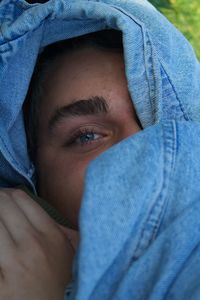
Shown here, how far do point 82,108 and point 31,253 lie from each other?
28cm

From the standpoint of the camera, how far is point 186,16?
5.56 ft

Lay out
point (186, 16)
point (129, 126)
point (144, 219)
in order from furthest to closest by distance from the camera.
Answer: point (186, 16) < point (129, 126) < point (144, 219)

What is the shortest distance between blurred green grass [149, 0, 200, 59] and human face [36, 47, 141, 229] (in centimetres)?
79

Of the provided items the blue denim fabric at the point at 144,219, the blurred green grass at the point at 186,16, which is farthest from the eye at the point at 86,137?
the blurred green grass at the point at 186,16

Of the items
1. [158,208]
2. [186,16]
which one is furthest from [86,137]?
[186,16]

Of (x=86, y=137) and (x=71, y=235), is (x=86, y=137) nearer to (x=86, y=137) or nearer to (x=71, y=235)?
(x=86, y=137)

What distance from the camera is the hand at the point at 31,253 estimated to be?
2.16 feet

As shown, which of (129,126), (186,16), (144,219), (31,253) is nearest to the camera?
(144,219)

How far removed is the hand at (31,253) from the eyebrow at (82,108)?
172mm

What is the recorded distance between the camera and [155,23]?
0.85 meters

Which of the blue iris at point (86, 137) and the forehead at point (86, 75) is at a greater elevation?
the forehead at point (86, 75)

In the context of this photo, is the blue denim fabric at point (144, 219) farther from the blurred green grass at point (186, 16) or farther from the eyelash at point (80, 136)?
the blurred green grass at point (186, 16)

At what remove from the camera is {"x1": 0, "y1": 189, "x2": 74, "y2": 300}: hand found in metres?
0.66

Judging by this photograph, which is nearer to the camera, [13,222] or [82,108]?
[13,222]
